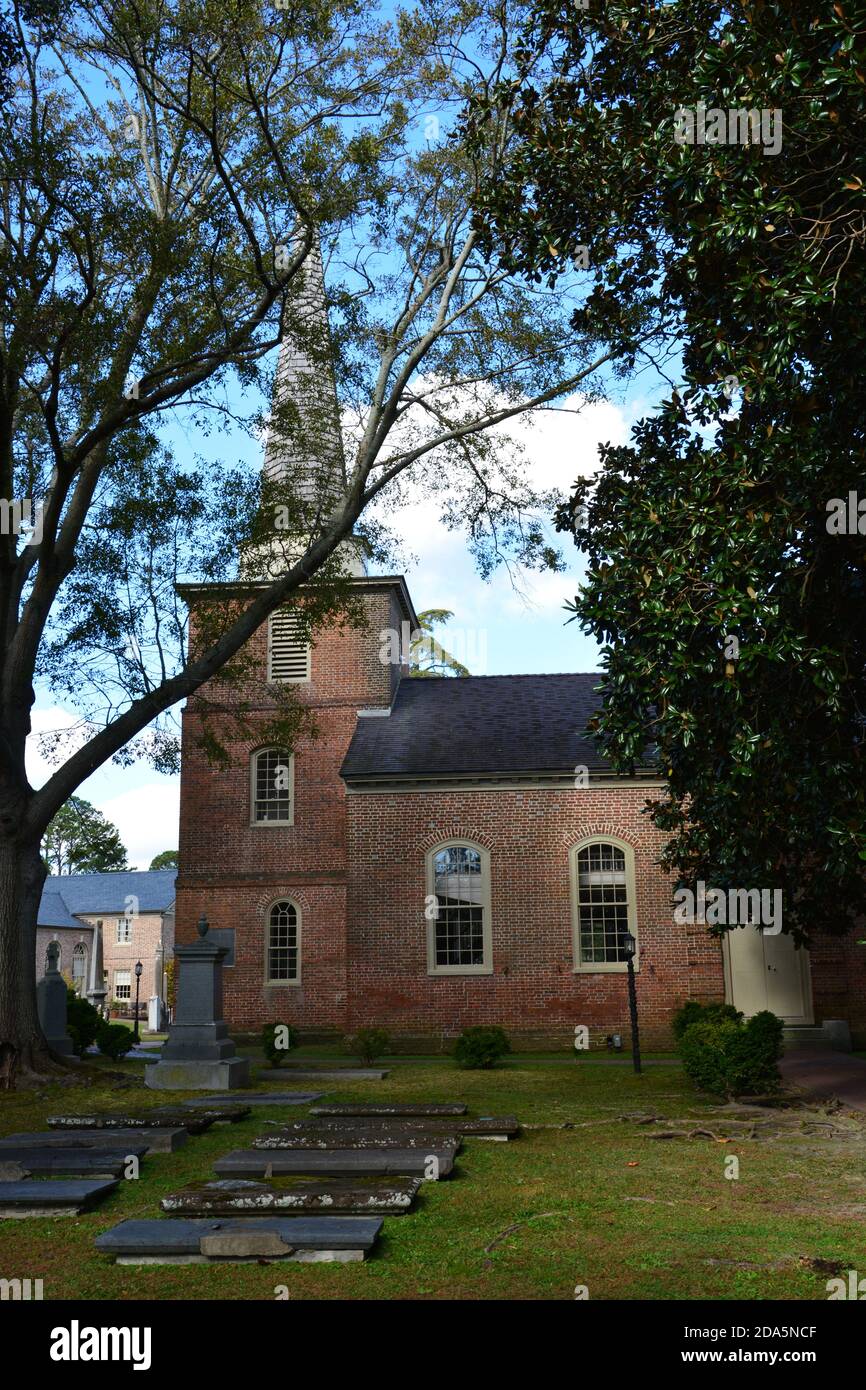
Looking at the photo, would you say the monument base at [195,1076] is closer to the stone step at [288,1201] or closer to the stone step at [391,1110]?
the stone step at [391,1110]

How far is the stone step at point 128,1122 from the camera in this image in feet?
38.8

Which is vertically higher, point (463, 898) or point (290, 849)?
point (290, 849)

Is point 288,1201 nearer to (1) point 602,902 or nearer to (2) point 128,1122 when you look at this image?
(2) point 128,1122

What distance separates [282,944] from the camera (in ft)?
85.3

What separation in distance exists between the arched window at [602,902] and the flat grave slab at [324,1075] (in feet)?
20.4

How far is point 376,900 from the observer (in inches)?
931

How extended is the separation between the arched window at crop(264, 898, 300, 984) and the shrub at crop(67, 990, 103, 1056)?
4.31m

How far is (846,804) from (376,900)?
14.9 metres

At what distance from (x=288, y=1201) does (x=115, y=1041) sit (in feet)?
47.3

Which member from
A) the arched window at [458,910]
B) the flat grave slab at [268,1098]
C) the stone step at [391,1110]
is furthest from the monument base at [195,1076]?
the arched window at [458,910]

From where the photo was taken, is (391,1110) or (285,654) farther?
(285,654)

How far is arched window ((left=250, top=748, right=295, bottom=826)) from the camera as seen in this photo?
2678 centimetres

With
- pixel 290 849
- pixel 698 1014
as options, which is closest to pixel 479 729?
pixel 290 849
